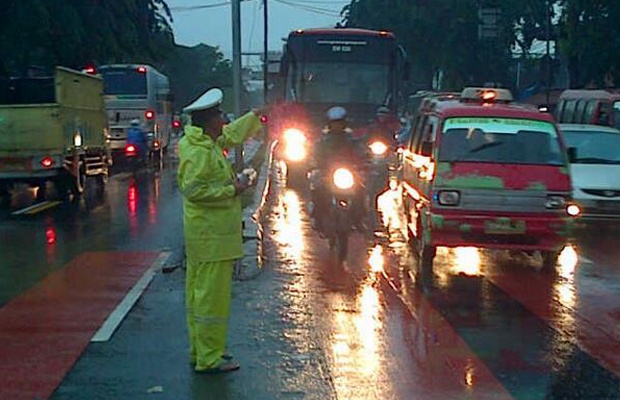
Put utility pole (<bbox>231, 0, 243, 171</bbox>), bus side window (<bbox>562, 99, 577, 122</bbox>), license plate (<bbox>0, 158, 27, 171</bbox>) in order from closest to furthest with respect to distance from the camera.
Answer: license plate (<bbox>0, 158, 27, 171</bbox>)
utility pole (<bbox>231, 0, 243, 171</bbox>)
bus side window (<bbox>562, 99, 577, 122</bbox>)

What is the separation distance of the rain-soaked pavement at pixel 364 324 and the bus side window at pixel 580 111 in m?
13.9

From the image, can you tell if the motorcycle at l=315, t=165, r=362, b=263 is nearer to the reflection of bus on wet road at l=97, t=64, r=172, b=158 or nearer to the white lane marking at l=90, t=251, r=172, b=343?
the white lane marking at l=90, t=251, r=172, b=343

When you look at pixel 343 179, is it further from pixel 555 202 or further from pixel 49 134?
pixel 49 134

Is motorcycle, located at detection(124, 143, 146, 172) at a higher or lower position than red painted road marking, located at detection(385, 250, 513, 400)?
lower

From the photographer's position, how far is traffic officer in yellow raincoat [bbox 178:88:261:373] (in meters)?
7.16

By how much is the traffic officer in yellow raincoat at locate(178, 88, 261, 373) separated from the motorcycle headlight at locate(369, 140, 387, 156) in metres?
15.6

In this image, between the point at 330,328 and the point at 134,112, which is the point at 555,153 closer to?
the point at 330,328

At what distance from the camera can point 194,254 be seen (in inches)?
284

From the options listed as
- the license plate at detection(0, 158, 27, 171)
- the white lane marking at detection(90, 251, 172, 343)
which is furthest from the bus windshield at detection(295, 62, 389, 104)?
the white lane marking at detection(90, 251, 172, 343)

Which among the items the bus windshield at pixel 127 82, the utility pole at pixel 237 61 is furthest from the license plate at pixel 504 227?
the bus windshield at pixel 127 82

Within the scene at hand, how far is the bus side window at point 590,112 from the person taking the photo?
27314mm

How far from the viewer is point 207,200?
7.14 metres

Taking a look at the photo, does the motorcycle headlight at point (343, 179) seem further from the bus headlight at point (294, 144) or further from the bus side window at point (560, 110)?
the bus side window at point (560, 110)

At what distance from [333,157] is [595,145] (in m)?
6.48
